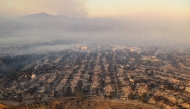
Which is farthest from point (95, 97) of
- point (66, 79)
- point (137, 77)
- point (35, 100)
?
point (137, 77)

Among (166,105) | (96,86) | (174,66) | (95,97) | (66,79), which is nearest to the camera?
(166,105)

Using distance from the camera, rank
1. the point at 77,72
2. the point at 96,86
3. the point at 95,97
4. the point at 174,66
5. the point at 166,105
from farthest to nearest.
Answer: the point at 174,66 < the point at 77,72 < the point at 96,86 < the point at 95,97 < the point at 166,105

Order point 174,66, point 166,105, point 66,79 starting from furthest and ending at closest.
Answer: point 174,66
point 66,79
point 166,105

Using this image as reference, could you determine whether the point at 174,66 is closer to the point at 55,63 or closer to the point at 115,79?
the point at 115,79

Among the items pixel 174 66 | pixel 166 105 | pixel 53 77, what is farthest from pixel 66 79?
pixel 174 66

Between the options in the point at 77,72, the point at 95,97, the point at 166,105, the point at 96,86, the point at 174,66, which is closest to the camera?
the point at 166,105

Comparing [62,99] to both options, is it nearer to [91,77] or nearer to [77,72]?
[91,77]

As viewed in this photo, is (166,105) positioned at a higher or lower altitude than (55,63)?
lower

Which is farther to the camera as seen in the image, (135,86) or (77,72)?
(77,72)

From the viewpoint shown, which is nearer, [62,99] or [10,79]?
[62,99]
